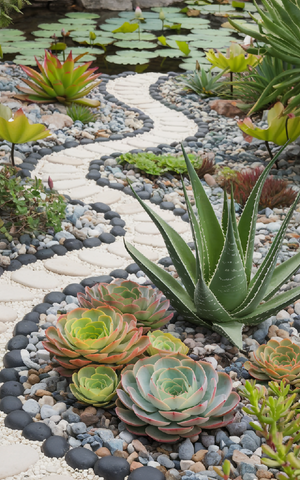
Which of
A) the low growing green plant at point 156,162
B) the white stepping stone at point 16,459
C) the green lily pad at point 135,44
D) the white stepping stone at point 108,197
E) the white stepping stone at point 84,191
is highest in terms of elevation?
the green lily pad at point 135,44

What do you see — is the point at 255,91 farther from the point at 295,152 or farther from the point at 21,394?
the point at 21,394

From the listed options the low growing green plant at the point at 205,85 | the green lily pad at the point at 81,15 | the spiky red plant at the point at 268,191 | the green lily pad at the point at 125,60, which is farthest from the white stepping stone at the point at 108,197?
the green lily pad at the point at 81,15

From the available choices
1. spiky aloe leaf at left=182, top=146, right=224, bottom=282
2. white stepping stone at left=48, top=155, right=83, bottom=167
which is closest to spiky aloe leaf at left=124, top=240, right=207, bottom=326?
spiky aloe leaf at left=182, top=146, right=224, bottom=282

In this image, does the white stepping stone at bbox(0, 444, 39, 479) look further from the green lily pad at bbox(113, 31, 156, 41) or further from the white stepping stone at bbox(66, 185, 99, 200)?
the green lily pad at bbox(113, 31, 156, 41)

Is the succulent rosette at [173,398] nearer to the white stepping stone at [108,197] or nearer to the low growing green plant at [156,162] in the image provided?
the white stepping stone at [108,197]

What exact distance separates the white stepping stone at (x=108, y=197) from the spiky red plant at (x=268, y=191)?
72 cm

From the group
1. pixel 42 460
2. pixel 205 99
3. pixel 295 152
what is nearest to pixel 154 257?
pixel 42 460

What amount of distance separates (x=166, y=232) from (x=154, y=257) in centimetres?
72

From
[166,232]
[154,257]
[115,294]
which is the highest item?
[166,232]

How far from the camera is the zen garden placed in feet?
4.60

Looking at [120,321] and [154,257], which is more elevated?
[120,321]

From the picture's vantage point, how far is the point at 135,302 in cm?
183

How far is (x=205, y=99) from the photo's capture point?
530 centimetres

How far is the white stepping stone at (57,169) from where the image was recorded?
3434 mm
